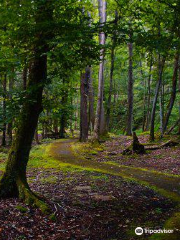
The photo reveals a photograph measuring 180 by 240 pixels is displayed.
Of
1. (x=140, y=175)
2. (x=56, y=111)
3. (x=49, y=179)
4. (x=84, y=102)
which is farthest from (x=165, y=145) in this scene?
(x=56, y=111)

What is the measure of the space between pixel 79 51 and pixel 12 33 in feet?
5.26

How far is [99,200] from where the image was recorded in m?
7.60

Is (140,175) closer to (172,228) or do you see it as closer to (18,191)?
(172,228)

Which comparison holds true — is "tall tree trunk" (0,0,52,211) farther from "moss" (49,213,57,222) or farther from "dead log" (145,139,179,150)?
"dead log" (145,139,179,150)

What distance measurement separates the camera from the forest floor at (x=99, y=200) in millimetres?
5492

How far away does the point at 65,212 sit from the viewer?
6562 mm

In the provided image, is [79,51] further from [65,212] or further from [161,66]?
[161,66]

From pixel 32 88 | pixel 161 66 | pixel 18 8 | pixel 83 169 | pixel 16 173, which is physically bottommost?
pixel 83 169

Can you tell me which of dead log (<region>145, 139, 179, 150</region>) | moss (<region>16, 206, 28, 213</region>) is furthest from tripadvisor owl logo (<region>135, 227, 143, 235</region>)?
dead log (<region>145, 139, 179, 150</region>)

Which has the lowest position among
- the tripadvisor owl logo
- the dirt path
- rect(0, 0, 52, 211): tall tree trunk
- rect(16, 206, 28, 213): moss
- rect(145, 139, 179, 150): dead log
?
the dirt path

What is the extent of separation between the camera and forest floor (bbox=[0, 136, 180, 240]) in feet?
18.0

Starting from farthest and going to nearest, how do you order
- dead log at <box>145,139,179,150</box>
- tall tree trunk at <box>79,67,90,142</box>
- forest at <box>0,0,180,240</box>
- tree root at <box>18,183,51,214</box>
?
tall tree trunk at <box>79,67,90,142</box> → dead log at <box>145,139,179,150</box> → tree root at <box>18,183,51,214</box> → forest at <box>0,0,180,240</box>

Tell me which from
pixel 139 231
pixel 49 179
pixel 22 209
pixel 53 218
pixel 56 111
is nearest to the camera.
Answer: pixel 139 231

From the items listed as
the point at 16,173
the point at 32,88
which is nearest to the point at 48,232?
the point at 16,173
